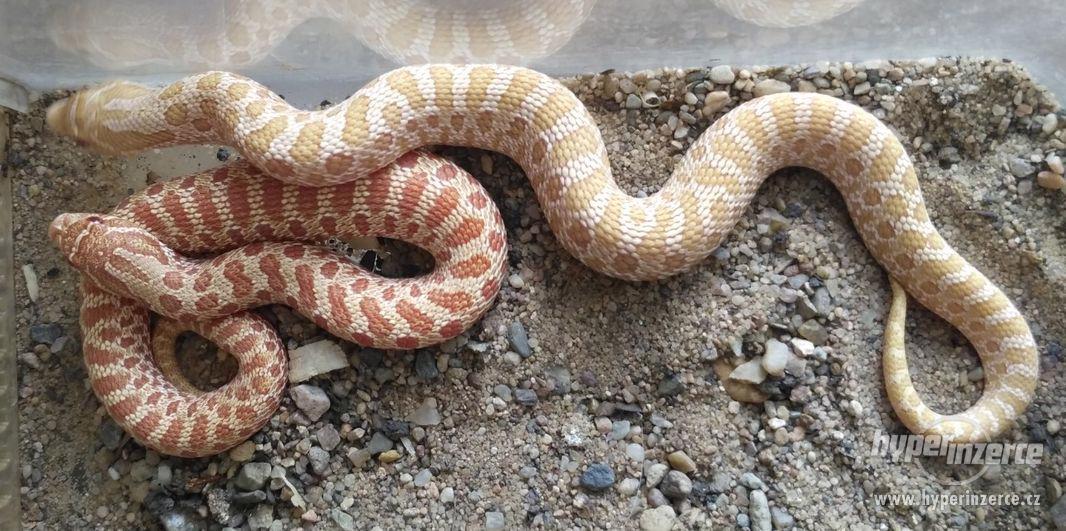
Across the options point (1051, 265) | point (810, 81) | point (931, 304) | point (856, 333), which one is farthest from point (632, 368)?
point (1051, 265)

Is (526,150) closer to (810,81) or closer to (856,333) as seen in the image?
(810,81)

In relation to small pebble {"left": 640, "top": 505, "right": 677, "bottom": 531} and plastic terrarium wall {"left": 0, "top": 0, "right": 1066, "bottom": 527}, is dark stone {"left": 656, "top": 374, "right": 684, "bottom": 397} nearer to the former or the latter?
small pebble {"left": 640, "top": 505, "right": 677, "bottom": 531}

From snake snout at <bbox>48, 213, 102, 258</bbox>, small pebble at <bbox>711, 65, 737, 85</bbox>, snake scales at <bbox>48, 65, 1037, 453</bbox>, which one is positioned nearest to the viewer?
snake scales at <bbox>48, 65, 1037, 453</bbox>

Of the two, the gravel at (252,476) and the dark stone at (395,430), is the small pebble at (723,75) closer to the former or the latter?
the dark stone at (395,430)

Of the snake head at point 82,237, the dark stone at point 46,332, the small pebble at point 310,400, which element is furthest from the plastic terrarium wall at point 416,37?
the small pebble at point 310,400

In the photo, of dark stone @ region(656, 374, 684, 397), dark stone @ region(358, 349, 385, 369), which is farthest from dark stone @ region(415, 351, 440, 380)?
dark stone @ region(656, 374, 684, 397)
